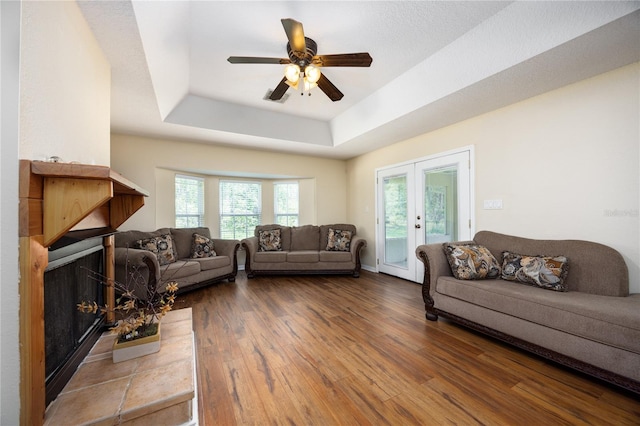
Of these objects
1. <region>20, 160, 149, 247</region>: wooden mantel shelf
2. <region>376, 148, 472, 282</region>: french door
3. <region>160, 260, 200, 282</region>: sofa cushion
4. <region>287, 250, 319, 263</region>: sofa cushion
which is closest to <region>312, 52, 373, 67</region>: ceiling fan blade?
<region>20, 160, 149, 247</region>: wooden mantel shelf

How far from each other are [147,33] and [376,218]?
4.07 meters

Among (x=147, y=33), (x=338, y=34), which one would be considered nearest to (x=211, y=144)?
(x=147, y=33)

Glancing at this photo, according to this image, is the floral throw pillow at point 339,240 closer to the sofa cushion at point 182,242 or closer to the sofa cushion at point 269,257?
the sofa cushion at point 269,257

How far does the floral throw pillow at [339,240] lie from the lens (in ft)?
15.0

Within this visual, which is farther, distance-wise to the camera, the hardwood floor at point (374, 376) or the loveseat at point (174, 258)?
the loveseat at point (174, 258)

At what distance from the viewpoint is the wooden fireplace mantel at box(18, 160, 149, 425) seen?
0.88 meters

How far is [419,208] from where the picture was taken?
386 cm

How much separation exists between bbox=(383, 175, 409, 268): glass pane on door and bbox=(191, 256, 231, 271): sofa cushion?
2.88 m

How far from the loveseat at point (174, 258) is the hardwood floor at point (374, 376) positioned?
81cm

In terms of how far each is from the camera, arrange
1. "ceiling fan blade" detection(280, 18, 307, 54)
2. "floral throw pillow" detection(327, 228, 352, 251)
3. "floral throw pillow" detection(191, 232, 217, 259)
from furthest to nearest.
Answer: "floral throw pillow" detection(327, 228, 352, 251) → "floral throw pillow" detection(191, 232, 217, 259) → "ceiling fan blade" detection(280, 18, 307, 54)

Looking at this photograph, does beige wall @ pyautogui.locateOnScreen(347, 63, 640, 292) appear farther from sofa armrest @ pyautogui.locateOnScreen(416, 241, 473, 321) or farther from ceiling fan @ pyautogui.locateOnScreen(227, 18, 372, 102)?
ceiling fan @ pyautogui.locateOnScreen(227, 18, 372, 102)

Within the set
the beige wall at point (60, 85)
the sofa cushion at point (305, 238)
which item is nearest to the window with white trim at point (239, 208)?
the sofa cushion at point (305, 238)

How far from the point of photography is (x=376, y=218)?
473 centimetres

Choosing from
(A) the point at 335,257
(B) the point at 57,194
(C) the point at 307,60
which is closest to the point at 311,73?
(C) the point at 307,60
